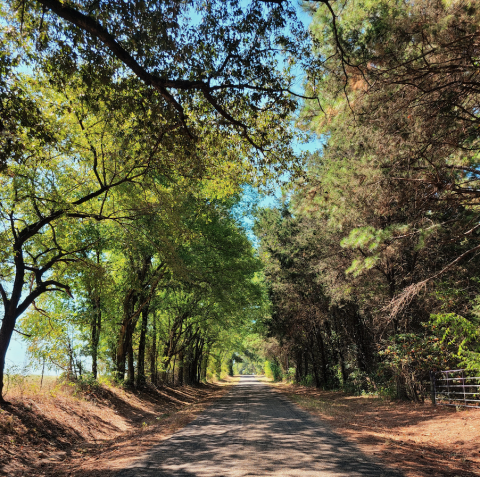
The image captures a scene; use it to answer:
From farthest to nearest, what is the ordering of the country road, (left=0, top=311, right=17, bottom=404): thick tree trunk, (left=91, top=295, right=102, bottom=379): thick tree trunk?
1. (left=91, top=295, right=102, bottom=379): thick tree trunk
2. (left=0, top=311, right=17, bottom=404): thick tree trunk
3. the country road

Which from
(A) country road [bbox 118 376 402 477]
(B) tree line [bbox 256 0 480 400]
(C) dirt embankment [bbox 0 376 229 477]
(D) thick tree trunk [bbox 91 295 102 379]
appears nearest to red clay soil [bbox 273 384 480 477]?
(A) country road [bbox 118 376 402 477]

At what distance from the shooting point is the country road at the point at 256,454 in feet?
16.8

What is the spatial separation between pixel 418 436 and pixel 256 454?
421cm

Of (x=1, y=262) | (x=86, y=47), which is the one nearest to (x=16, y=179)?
(x=1, y=262)

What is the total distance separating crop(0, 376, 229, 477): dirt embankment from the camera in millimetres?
6320

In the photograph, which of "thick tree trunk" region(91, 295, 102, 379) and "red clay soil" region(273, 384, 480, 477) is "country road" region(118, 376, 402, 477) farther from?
"thick tree trunk" region(91, 295, 102, 379)

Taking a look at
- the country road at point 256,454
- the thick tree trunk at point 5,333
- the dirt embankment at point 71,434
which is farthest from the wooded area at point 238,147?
the country road at point 256,454

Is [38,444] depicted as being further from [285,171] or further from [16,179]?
[285,171]

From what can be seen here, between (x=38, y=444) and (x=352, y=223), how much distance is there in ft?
34.8

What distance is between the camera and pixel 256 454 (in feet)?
20.1

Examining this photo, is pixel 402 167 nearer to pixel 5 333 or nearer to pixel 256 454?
pixel 256 454

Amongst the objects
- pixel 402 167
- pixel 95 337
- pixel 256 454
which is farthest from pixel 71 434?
pixel 402 167

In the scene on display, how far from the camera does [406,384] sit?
532 inches

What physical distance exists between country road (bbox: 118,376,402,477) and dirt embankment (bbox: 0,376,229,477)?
621 mm
